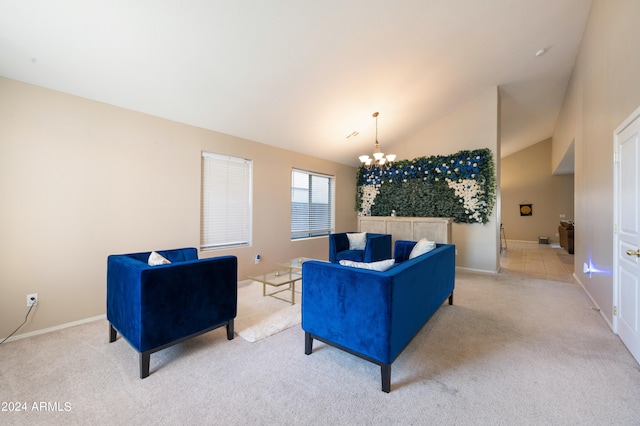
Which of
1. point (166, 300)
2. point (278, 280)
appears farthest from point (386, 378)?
point (278, 280)

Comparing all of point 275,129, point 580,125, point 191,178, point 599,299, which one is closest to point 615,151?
point 599,299

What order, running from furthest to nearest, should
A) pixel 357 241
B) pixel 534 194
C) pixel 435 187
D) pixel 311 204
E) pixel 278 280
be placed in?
pixel 534 194, pixel 311 204, pixel 435 187, pixel 357 241, pixel 278 280

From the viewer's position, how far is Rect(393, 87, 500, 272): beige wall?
521 centimetres

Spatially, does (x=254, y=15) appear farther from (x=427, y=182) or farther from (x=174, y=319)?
(x=427, y=182)

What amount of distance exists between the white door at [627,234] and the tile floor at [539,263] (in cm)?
262

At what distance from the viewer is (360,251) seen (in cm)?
501

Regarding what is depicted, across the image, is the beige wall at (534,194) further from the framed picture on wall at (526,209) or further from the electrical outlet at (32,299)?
the electrical outlet at (32,299)

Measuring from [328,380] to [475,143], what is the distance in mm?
5356

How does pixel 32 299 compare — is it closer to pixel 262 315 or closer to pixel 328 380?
pixel 262 315

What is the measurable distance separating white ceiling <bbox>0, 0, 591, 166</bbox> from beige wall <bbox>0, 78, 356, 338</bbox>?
9.7 inches

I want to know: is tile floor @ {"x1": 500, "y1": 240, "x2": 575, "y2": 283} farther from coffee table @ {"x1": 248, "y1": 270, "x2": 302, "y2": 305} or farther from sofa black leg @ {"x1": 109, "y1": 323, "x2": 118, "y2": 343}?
sofa black leg @ {"x1": 109, "y1": 323, "x2": 118, "y2": 343}

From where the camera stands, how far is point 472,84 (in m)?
4.83

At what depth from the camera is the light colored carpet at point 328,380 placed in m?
1.60

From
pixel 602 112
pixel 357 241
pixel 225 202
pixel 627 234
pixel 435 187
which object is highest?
pixel 602 112
